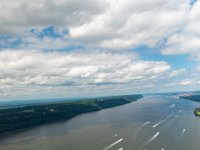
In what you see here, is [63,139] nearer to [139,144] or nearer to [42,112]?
[139,144]

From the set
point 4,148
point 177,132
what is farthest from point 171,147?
point 4,148

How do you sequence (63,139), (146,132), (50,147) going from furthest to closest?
(146,132) → (63,139) → (50,147)

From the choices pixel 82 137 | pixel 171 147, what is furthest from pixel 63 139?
pixel 171 147

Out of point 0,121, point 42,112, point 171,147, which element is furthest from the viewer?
point 42,112

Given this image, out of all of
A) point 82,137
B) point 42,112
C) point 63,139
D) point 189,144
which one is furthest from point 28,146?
point 42,112

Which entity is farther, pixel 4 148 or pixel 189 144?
pixel 4 148

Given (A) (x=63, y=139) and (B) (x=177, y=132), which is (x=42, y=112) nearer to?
(A) (x=63, y=139)

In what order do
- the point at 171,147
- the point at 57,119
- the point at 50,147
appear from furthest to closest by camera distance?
the point at 57,119 < the point at 50,147 < the point at 171,147

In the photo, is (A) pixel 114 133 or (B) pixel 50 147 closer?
(B) pixel 50 147

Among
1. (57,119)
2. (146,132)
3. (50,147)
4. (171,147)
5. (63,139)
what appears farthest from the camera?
(57,119)
